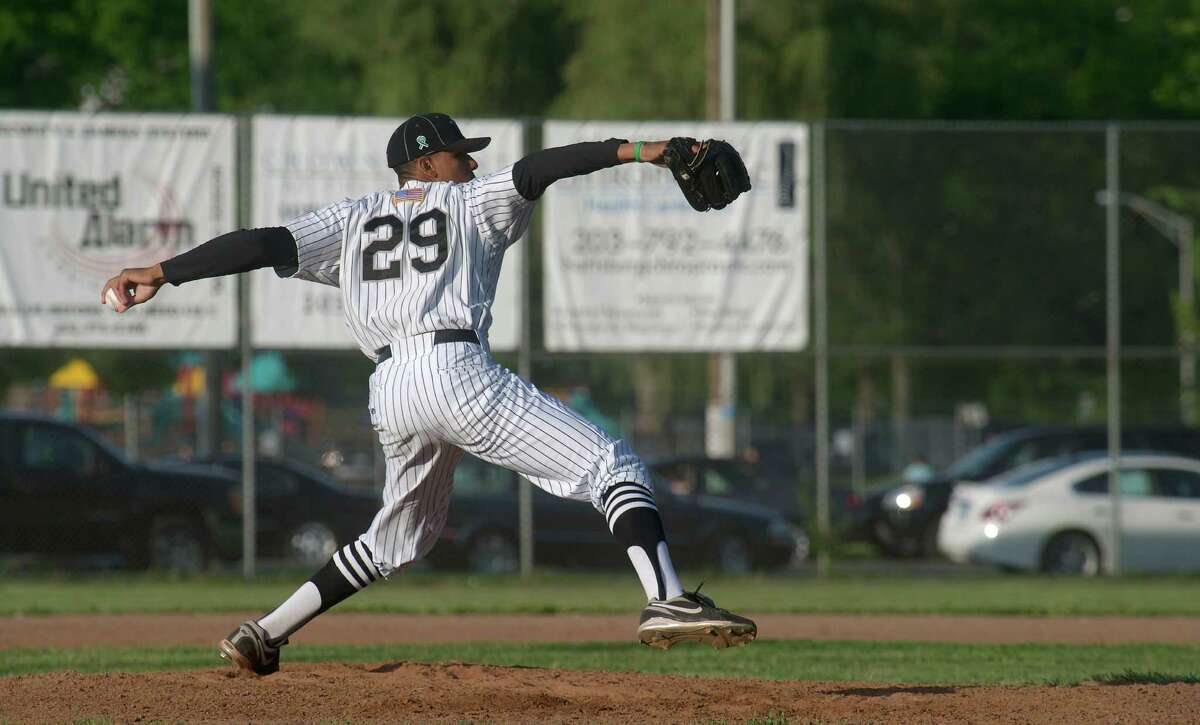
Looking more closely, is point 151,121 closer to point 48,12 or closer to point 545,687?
point 545,687

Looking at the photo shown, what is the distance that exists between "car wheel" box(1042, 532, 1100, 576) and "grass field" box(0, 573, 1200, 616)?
533 millimetres

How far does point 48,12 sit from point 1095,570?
1983 centimetres

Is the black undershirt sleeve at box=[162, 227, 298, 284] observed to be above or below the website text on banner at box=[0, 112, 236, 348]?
below

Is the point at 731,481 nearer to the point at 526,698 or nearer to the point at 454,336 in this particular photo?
the point at 526,698

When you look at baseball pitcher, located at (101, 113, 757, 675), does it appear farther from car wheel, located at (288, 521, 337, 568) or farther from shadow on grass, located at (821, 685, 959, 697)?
car wheel, located at (288, 521, 337, 568)

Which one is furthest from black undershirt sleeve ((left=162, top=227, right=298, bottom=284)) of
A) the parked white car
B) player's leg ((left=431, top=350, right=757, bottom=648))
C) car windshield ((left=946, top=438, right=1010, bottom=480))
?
car windshield ((left=946, top=438, right=1010, bottom=480))

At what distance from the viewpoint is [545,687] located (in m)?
6.87

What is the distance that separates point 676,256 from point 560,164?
962 cm

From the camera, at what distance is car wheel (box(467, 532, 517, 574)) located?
16.2 meters

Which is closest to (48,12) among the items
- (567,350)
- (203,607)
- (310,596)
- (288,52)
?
(288,52)

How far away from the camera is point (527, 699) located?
659 centimetres

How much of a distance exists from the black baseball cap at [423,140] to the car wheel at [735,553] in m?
10.5

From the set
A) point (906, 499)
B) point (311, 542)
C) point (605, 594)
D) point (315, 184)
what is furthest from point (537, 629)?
point (906, 499)

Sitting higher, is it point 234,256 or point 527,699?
point 234,256
